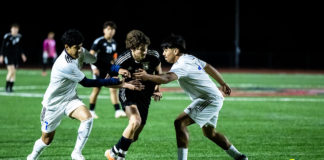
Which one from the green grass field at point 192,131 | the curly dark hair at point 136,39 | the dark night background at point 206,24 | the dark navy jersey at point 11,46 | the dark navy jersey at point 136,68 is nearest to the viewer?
the curly dark hair at point 136,39

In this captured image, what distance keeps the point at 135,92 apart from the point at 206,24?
48.5 meters

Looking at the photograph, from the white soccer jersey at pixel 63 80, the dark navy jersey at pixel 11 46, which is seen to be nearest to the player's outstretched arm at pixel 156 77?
the white soccer jersey at pixel 63 80

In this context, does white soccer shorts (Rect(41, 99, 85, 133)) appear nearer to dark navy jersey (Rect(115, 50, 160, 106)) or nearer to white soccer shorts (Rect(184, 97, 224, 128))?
dark navy jersey (Rect(115, 50, 160, 106))

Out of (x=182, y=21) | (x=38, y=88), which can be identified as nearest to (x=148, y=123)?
(x=38, y=88)

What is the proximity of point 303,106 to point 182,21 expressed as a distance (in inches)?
1577

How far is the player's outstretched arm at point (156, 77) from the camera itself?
23.8ft

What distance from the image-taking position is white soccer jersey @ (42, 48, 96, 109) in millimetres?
7734

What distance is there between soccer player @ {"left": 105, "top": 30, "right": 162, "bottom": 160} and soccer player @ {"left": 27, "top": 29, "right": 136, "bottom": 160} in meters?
0.43

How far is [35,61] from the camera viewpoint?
47.0 metres

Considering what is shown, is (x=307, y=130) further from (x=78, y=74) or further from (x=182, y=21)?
(x=182, y=21)

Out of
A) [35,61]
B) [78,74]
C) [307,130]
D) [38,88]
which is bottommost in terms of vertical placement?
[35,61]

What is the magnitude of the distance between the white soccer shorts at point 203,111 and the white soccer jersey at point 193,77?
0.10 meters

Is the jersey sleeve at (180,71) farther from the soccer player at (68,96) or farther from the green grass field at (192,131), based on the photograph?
the green grass field at (192,131)

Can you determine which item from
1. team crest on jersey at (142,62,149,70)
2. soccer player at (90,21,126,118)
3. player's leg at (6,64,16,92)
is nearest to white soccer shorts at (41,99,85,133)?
team crest on jersey at (142,62,149,70)
